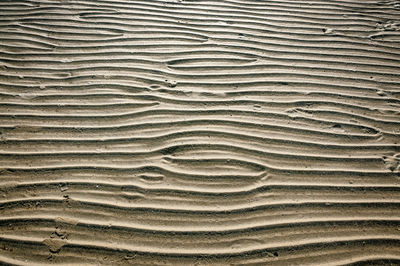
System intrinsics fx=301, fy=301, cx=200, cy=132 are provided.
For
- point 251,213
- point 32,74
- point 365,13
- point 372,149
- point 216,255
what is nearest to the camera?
point 216,255

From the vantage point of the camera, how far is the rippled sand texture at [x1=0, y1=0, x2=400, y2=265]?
214 cm

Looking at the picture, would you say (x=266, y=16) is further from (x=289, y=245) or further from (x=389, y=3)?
(x=289, y=245)

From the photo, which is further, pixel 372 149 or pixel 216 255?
pixel 372 149

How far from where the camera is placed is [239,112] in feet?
9.51

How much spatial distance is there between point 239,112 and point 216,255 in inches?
53.3

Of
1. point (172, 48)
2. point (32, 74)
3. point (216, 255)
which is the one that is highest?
point (172, 48)

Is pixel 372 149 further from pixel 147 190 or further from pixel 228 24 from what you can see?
pixel 228 24

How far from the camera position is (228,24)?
13.0 feet

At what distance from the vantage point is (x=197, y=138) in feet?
8.84

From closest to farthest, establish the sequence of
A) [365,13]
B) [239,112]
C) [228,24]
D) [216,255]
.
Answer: [216,255], [239,112], [228,24], [365,13]

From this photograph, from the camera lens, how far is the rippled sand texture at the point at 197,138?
214 centimetres

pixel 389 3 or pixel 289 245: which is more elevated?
pixel 389 3

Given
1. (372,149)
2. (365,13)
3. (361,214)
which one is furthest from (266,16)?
(361,214)

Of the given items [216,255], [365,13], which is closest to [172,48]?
[216,255]
